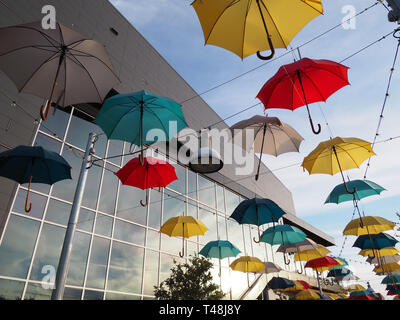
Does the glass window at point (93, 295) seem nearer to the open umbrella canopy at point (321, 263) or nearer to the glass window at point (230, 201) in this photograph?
the open umbrella canopy at point (321, 263)

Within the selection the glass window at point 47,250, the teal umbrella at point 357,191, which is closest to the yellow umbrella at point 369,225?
the teal umbrella at point 357,191

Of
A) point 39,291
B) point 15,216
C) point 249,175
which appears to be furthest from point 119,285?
point 249,175

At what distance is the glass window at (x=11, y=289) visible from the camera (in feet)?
23.6

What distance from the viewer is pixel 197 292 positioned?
9.50 meters

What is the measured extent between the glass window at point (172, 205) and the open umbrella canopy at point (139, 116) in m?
8.65

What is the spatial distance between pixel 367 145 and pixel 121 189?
9.84m

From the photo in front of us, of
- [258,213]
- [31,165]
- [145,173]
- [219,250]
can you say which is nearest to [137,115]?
[145,173]

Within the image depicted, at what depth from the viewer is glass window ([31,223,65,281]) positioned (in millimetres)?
8039

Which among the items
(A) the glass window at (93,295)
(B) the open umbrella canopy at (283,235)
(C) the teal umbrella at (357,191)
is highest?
(C) the teal umbrella at (357,191)

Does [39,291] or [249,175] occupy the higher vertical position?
[249,175]

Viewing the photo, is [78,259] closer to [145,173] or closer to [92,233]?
[92,233]

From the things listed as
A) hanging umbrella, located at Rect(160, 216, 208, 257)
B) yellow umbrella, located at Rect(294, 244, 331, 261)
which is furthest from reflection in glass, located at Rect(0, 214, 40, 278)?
yellow umbrella, located at Rect(294, 244, 331, 261)

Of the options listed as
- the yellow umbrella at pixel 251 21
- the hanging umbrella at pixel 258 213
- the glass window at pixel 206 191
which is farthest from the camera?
the glass window at pixel 206 191
